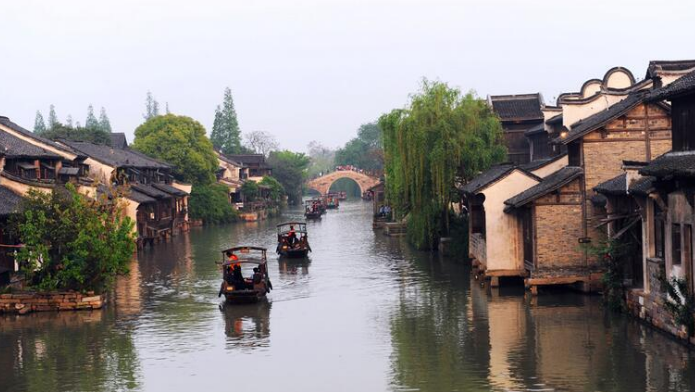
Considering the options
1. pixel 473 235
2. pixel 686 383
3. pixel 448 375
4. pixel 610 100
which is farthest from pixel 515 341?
pixel 610 100

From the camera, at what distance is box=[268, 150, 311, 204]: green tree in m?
125

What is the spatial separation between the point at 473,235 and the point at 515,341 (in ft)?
46.2

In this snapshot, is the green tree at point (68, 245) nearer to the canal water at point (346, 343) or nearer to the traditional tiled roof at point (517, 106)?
the canal water at point (346, 343)

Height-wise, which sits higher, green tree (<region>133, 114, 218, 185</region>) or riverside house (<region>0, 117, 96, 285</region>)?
green tree (<region>133, 114, 218, 185</region>)

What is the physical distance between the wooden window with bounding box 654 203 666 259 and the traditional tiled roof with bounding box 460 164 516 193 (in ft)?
32.2

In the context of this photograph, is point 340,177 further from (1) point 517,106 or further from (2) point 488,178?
(2) point 488,178

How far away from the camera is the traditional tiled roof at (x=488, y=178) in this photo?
108 feet

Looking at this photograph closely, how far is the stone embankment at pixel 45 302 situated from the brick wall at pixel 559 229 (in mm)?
14532

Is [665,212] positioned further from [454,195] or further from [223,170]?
[223,170]

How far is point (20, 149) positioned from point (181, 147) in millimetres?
38121

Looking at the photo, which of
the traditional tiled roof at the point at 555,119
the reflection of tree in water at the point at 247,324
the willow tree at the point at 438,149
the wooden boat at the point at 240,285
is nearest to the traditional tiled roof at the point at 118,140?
the willow tree at the point at 438,149

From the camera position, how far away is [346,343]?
2441 cm

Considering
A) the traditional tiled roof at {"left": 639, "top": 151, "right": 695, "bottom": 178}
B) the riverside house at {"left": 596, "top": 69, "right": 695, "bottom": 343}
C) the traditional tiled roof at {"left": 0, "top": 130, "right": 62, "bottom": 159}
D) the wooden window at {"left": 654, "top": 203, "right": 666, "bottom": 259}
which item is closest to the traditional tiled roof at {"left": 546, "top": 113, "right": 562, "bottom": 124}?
the riverside house at {"left": 596, "top": 69, "right": 695, "bottom": 343}

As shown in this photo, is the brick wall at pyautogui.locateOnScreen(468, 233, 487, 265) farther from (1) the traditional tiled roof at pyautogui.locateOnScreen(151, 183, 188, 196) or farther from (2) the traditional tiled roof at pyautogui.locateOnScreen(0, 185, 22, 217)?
(1) the traditional tiled roof at pyautogui.locateOnScreen(151, 183, 188, 196)
